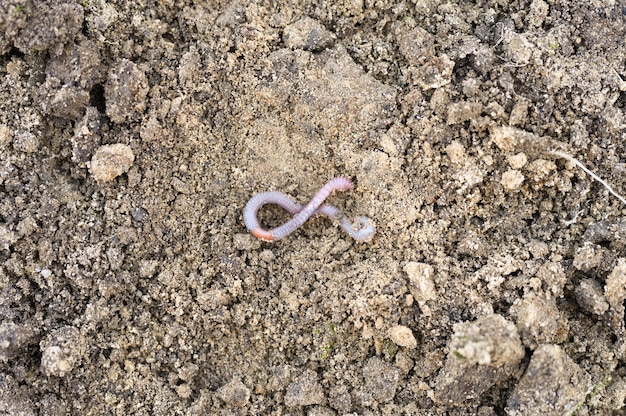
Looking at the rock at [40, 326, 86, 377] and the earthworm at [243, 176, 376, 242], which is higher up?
the earthworm at [243, 176, 376, 242]

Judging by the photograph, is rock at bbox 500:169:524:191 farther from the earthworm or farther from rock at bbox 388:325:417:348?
rock at bbox 388:325:417:348

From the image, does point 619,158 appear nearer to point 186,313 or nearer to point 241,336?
point 241,336

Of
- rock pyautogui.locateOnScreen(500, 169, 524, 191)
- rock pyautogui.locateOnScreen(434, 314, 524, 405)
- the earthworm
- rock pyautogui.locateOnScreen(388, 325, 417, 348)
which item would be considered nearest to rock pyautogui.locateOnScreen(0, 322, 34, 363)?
the earthworm

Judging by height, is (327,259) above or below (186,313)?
above

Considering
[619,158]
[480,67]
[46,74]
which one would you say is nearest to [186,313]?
[46,74]

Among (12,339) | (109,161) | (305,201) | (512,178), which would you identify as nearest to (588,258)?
(512,178)

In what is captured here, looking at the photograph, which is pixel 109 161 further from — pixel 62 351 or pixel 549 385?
pixel 549 385

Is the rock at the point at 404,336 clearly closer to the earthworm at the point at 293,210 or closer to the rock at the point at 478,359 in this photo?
the rock at the point at 478,359
